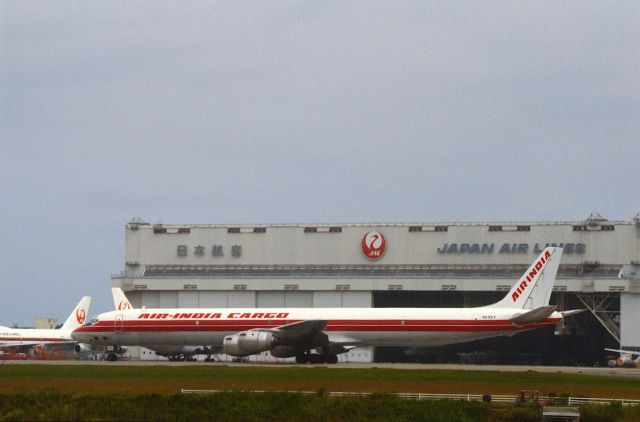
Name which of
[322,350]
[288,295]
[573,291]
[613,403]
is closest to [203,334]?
[322,350]

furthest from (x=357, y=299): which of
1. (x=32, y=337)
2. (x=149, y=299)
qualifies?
(x=32, y=337)

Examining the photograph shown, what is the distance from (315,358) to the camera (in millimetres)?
66500

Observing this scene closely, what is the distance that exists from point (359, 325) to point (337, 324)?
4.71 ft

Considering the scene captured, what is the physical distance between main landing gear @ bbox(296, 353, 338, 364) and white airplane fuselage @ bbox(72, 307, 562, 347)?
1.30 m

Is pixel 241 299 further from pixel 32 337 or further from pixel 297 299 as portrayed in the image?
pixel 32 337

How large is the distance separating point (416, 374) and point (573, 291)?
29.4 metres

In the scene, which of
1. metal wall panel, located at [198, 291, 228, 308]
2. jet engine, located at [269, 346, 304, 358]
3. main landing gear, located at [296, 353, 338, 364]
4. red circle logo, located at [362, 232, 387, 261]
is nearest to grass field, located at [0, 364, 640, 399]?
jet engine, located at [269, 346, 304, 358]

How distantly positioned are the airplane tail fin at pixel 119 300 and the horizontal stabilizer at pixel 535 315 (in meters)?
31.7

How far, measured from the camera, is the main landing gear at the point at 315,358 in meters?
65.9

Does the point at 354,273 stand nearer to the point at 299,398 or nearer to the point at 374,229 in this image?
the point at 374,229

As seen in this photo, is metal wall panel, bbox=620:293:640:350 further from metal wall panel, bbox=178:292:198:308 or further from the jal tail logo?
the jal tail logo

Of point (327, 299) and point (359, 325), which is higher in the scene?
point (327, 299)

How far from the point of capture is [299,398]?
36250mm

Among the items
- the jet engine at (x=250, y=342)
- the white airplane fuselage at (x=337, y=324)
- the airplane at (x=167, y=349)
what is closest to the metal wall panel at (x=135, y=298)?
the airplane at (x=167, y=349)
